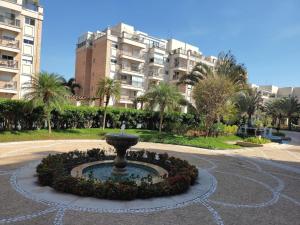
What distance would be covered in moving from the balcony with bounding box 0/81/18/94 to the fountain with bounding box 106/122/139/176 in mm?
29678

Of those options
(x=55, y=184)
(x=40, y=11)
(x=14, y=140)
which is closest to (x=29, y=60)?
(x=40, y=11)

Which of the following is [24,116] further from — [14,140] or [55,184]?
[55,184]

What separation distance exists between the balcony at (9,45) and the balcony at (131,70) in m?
17.2

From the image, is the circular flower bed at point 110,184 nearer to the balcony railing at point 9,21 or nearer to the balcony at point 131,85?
the balcony railing at point 9,21

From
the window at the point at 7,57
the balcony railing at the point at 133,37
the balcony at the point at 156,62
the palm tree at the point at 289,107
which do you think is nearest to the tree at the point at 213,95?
the balcony railing at the point at 133,37

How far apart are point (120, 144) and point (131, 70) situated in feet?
127

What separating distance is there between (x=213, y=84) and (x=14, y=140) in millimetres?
16984

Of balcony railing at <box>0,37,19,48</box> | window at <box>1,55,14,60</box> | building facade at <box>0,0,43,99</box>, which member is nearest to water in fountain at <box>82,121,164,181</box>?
building facade at <box>0,0,43,99</box>

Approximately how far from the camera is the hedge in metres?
19.3

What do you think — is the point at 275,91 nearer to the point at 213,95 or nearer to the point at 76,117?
the point at 213,95

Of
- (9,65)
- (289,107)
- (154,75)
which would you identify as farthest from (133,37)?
(289,107)

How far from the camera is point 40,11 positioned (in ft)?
118

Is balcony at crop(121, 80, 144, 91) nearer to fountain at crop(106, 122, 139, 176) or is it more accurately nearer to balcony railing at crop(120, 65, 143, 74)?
balcony railing at crop(120, 65, 143, 74)

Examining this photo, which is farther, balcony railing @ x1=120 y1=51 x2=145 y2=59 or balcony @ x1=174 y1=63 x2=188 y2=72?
balcony @ x1=174 y1=63 x2=188 y2=72
